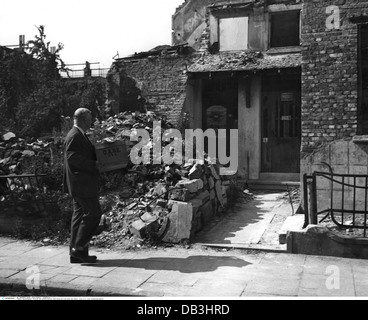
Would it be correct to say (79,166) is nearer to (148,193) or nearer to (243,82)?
(148,193)

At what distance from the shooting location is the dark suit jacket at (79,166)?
5.34 metres

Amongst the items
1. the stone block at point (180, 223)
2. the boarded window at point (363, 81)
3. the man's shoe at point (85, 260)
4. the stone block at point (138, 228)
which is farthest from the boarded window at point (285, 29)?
the man's shoe at point (85, 260)

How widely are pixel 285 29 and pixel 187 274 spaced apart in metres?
8.98

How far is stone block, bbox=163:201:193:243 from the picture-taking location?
6406 mm

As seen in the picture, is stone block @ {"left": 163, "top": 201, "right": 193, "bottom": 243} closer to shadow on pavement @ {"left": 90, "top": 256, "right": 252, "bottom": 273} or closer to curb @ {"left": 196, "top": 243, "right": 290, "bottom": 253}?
curb @ {"left": 196, "top": 243, "right": 290, "bottom": 253}

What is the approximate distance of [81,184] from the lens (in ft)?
17.5

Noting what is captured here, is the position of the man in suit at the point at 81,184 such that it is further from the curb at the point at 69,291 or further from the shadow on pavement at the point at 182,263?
the curb at the point at 69,291

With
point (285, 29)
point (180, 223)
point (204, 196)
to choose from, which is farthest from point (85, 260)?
point (285, 29)

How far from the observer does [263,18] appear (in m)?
11.8

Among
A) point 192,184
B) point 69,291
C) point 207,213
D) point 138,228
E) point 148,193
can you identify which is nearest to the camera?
point 69,291

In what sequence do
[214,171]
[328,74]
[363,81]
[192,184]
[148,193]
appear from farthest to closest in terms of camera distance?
[214,171] → [328,74] → [363,81] → [148,193] → [192,184]

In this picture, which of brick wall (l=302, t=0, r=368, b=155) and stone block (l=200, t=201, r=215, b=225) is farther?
brick wall (l=302, t=0, r=368, b=155)

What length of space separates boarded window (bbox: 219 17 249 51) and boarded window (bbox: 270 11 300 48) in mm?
813

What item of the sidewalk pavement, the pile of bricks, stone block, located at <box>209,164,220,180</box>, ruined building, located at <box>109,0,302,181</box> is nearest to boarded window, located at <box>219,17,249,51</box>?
ruined building, located at <box>109,0,302,181</box>
